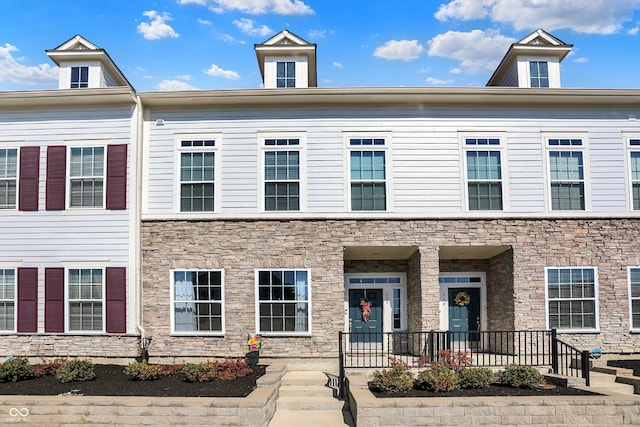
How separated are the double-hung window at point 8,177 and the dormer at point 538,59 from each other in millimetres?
13253

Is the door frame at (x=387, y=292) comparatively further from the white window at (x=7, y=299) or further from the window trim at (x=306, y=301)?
the white window at (x=7, y=299)

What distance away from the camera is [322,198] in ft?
48.9

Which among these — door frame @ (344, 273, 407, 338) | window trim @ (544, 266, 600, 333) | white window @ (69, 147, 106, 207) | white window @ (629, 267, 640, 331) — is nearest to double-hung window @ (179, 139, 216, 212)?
white window @ (69, 147, 106, 207)

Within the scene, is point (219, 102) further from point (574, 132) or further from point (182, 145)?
point (574, 132)

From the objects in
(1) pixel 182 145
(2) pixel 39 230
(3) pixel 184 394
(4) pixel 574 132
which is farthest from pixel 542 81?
(2) pixel 39 230

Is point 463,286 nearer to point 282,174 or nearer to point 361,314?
point 361,314

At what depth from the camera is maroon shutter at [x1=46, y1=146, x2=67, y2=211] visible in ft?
48.4

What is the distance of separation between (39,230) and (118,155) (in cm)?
264

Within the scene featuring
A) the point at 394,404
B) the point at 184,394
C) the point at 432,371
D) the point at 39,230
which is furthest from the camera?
the point at 39,230

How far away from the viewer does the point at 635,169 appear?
15180mm

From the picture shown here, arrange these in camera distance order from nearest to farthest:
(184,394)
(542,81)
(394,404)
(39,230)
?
(394,404) → (184,394) → (39,230) → (542,81)

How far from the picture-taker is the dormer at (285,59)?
16.5m

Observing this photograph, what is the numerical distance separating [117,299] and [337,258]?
17.4 ft

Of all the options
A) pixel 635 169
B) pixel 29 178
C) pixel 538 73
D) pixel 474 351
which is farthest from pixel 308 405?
pixel 538 73
